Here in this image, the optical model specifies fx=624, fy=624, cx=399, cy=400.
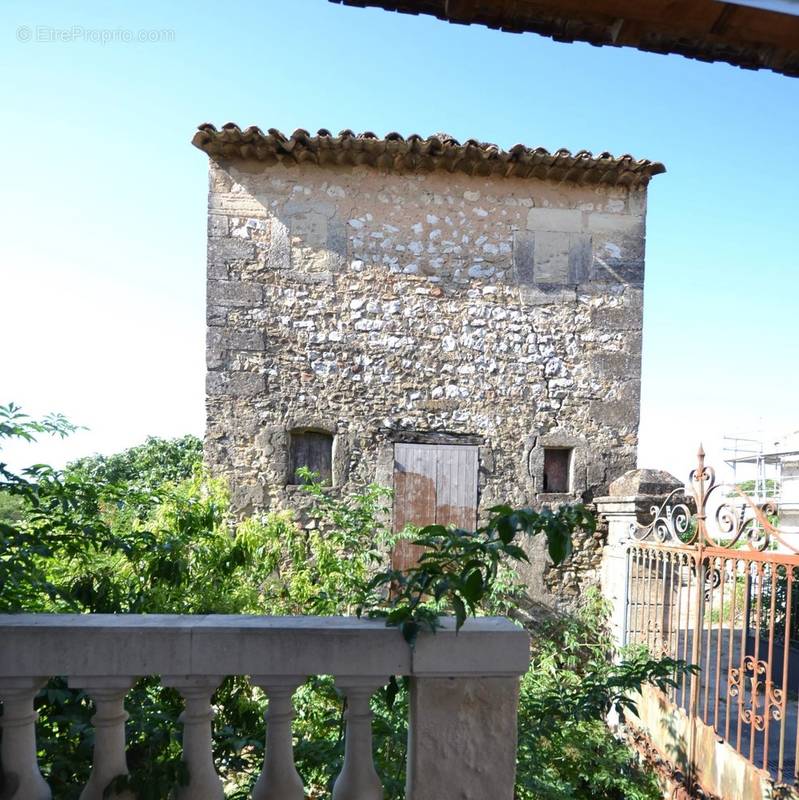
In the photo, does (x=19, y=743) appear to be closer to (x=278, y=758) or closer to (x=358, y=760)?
(x=278, y=758)

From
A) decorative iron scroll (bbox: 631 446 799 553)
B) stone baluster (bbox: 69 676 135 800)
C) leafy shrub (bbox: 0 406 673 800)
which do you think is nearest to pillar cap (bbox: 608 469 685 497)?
decorative iron scroll (bbox: 631 446 799 553)

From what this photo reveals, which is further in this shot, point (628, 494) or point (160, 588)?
point (628, 494)

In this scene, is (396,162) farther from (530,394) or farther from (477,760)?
(477,760)

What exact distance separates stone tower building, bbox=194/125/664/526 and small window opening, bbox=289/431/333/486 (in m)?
0.02

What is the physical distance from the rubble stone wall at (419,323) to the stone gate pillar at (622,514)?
463mm

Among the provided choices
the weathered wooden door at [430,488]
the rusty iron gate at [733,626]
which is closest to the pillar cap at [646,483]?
the rusty iron gate at [733,626]

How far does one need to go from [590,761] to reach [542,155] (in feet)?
17.8

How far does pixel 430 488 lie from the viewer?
21.4 feet

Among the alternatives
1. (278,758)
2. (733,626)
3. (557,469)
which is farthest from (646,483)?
(278,758)

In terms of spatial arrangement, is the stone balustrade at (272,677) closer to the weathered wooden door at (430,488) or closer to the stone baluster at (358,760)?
the stone baluster at (358,760)

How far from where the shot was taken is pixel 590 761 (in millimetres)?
4258

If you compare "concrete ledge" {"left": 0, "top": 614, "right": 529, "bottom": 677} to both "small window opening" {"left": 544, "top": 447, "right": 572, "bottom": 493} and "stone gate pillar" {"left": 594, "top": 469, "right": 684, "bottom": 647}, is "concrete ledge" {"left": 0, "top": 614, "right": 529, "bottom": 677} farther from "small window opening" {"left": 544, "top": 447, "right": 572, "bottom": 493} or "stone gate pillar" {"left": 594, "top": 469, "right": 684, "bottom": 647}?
"small window opening" {"left": 544, "top": 447, "right": 572, "bottom": 493}

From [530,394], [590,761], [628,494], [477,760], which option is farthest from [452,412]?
[477,760]

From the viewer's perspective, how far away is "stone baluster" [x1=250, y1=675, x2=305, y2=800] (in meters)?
1.51
